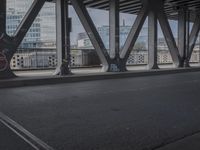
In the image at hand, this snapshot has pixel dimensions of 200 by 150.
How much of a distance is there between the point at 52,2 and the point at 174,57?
924cm

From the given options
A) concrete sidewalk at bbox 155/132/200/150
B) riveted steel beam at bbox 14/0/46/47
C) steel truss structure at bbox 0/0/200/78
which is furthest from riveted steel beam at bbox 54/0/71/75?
concrete sidewalk at bbox 155/132/200/150

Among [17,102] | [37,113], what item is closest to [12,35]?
[17,102]

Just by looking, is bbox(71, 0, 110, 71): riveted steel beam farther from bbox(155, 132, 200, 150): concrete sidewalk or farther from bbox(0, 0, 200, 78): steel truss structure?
bbox(155, 132, 200, 150): concrete sidewalk

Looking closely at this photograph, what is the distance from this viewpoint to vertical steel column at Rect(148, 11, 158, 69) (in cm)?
2091

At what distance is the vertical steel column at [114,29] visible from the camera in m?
19.1

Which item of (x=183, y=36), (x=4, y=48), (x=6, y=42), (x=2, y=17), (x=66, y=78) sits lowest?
(x=66, y=78)

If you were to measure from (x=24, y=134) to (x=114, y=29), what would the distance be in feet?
46.4

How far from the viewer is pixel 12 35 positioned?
15.0 metres

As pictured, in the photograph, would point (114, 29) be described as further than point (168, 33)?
No

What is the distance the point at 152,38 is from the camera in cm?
2122

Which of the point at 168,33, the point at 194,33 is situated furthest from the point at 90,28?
the point at 194,33

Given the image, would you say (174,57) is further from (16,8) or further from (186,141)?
(186,141)

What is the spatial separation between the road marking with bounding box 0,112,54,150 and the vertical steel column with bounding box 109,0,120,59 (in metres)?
12.7

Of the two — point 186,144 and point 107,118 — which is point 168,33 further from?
point 186,144
